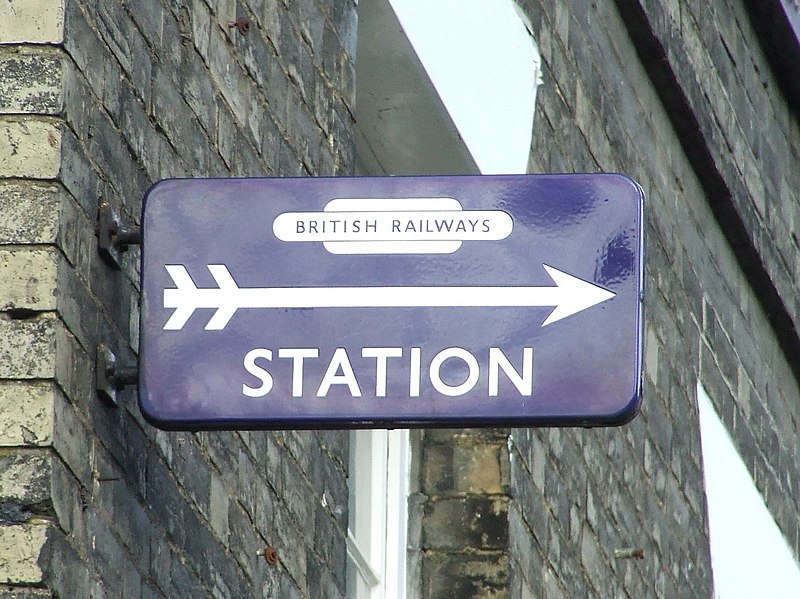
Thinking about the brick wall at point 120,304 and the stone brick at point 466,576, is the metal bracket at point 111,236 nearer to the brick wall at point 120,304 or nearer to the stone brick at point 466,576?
the brick wall at point 120,304

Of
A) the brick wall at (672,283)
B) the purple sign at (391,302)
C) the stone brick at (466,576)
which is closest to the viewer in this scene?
the purple sign at (391,302)

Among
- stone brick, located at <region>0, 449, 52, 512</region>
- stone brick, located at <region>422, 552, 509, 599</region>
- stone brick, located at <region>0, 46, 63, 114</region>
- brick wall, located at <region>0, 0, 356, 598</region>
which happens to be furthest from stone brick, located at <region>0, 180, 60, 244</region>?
stone brick, located at <region>422, 552, 509, 599</region>

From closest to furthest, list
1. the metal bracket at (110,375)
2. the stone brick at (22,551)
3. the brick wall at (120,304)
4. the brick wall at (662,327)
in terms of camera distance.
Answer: the stone brick at (22,551) < the brick wall at (120,304) < the metal bracket at (110,375) < the brick wall at (662,327)

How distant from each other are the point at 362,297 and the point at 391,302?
0.06 m

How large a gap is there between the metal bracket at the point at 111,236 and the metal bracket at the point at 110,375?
0.59 ft

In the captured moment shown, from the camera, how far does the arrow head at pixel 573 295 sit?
4262 mm

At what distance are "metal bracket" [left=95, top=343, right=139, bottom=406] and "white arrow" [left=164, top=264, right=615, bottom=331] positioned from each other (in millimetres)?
125

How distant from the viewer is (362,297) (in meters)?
4.32

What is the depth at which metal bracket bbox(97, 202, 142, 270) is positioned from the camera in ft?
14.6

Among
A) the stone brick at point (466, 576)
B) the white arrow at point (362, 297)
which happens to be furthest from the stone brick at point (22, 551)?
the stone brick at point (466, 576)

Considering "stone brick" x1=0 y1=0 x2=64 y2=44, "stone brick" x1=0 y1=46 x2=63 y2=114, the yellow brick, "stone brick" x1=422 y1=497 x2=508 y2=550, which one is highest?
"stone brick" x1=422 y1=497 x2=508 y2=550

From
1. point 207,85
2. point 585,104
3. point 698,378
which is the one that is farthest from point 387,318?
point 698,378

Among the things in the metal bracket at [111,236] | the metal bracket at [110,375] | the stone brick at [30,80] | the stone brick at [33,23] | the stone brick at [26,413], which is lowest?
the stone brick at [26,413]

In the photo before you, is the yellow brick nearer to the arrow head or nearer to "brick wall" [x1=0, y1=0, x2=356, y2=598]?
"brick wall" [x1=0, y1=0, x2=356, y2=598]
